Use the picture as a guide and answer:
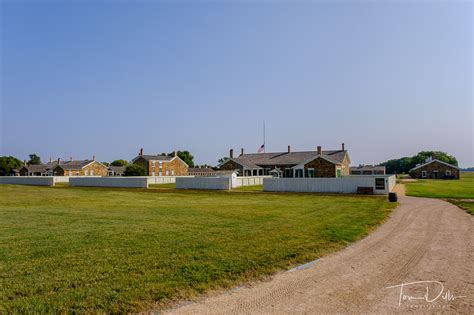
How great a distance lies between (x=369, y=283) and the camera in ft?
23.8

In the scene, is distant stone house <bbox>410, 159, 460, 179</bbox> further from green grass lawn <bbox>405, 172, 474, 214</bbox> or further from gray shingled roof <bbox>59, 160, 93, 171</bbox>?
gray shingled roof <bbox>59, 160, 93, 171</bbox>

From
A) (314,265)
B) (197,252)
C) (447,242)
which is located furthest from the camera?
(447,242)

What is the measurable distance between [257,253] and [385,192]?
1044 inches

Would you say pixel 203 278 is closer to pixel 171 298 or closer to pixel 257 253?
pixel 171 298

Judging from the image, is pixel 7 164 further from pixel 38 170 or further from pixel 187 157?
pixel 187 157

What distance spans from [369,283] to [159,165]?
236 feet

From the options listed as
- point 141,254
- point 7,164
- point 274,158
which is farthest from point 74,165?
point 141,254

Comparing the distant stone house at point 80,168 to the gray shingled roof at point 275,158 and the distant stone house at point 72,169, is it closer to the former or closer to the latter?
the distant stone house at point 72,169

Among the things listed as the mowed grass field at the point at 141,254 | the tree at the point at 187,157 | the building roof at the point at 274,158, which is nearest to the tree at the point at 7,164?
the tree at the point at 187,157

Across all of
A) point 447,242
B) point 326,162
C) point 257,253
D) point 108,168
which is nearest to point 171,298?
point 257,253

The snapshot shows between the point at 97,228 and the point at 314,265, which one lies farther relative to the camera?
the point at 97,228

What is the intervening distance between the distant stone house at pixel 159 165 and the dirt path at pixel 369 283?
2601 inches

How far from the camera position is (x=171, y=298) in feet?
20.7

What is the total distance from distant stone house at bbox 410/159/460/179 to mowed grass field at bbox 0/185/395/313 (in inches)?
2804
